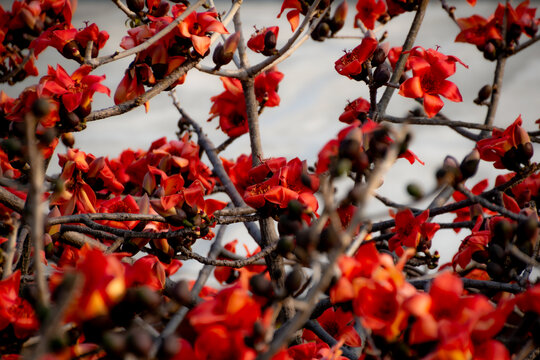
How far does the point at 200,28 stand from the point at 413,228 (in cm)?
63

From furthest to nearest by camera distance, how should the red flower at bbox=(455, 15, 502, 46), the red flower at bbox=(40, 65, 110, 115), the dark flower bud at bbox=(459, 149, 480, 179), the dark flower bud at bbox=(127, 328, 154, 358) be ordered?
the red flower at bbox=(455, 15, 502, 46) < the red flower at bbox=(40, 65, 110, 115) < the dark flower bud at bbox=(459, 149, 480, 179) < the dark flower bud at bbox=(127, 328, 154, 358)

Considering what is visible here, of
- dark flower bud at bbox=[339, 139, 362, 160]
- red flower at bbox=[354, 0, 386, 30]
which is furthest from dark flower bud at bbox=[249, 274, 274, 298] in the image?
red flower at bbox=[354, 0, 386, 30]

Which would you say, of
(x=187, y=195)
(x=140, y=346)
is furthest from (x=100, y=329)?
→ (x=187, y=195)

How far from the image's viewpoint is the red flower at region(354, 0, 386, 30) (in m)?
1.59

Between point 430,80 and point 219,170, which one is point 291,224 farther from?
point 219,170

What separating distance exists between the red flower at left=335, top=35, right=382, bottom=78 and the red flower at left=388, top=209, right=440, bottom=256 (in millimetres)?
328

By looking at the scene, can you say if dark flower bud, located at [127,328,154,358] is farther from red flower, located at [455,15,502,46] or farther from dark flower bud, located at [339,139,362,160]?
red flower, located at [455,15,502,46]

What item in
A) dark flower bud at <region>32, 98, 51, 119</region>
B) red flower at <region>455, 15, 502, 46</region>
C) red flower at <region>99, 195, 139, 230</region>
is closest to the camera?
dark flower bud at <region>32, 98, 51, 119</region>

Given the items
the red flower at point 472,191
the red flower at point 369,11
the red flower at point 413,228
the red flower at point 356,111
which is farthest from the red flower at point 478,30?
the red flower at point 413,228

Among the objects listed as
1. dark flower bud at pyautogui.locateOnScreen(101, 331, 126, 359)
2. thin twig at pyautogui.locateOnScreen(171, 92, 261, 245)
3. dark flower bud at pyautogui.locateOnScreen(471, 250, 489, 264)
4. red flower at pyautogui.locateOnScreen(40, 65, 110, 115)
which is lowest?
thin twig at pyautogui.locateOnScreen(171, 92, 261, 245)

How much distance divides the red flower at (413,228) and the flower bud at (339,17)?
56cm

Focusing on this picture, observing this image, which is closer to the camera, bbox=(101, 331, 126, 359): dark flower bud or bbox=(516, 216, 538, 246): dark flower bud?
bbox=(101, 331, 126, 359): dark flower bud

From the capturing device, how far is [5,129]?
127cm

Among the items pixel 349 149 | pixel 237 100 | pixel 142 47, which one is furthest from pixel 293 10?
pixel 349 149
